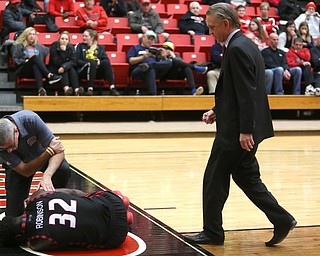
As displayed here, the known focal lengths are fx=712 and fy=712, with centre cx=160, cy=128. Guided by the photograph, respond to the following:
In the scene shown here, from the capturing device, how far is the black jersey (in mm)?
4215

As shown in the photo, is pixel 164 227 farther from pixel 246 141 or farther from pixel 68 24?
pixel 68 24

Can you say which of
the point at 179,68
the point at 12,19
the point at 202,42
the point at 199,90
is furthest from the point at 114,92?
the point at 202,42

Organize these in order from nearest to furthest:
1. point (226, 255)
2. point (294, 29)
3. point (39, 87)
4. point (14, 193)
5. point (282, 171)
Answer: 1. point (226, 255)
2. point (14, 193)
3. point (282, 171)
4. point (39, 87)
5. point (294, 29)

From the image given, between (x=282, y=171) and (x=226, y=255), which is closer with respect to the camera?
(x=226, y=255)

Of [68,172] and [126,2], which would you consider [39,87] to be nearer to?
[126,2]

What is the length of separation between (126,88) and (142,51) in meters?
0.70

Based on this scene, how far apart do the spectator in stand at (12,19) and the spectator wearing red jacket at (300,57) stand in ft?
15.7

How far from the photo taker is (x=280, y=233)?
15.4ft

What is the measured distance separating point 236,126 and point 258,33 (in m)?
8.71

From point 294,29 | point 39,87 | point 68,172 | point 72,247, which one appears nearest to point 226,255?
point 72,247

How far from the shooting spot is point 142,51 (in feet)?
39.6

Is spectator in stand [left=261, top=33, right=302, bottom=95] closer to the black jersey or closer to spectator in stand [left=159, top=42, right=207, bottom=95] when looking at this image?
spectator in stand [left=159, top=42, right=207, bottom=95]

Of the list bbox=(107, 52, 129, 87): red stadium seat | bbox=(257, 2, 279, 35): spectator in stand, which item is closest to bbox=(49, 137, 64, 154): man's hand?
bbox=(107, 52, 129, 87): red stadium seat

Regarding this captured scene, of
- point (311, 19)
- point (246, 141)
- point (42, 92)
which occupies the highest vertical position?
point (246, 141)
